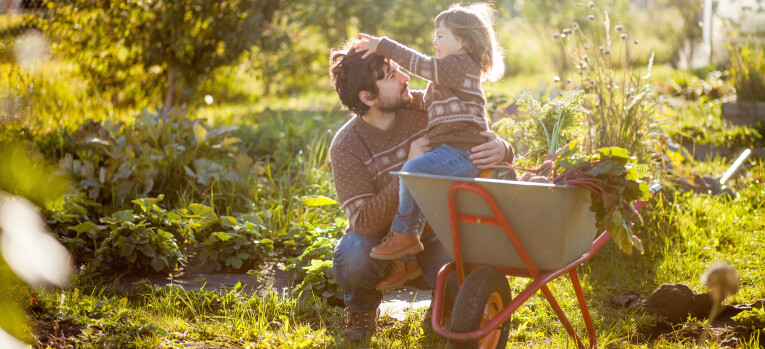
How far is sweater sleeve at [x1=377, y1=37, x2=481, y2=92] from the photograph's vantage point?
279 cm

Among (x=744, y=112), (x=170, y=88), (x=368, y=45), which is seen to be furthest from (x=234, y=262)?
(x=744, y=112)

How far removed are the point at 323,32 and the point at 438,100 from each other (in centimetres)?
663

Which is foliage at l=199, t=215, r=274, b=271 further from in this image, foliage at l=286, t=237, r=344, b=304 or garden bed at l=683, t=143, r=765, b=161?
→ garden bed at l=683, t=143, r=765, b=161

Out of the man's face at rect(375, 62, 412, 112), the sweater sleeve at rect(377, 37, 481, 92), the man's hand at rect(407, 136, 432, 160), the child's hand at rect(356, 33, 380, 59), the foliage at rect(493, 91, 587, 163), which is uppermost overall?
the child's hand at rect(356, 33, 380, 59)

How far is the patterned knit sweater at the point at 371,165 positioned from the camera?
9.66 ft

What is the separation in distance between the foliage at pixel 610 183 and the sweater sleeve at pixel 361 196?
2.51ft

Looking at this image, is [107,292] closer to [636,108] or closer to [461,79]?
[461,79]

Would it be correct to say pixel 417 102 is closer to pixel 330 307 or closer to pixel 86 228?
pixel 330 307

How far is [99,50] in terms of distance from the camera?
653 cm

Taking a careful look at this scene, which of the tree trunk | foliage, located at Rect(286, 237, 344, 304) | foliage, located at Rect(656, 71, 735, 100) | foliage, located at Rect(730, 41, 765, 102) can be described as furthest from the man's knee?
foliage, located at Rect(656, 71, 735, 100)

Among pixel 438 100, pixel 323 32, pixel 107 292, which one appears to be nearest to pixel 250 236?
pixel 107 292

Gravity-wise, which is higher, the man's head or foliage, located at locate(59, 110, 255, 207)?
the man's head

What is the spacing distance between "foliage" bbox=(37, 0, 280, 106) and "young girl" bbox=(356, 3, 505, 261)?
4286mm

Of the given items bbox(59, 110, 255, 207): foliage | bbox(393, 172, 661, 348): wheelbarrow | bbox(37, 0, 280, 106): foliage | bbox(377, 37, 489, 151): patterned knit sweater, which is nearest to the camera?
bbox(393, 172, 661, 348): wheelbarrow
